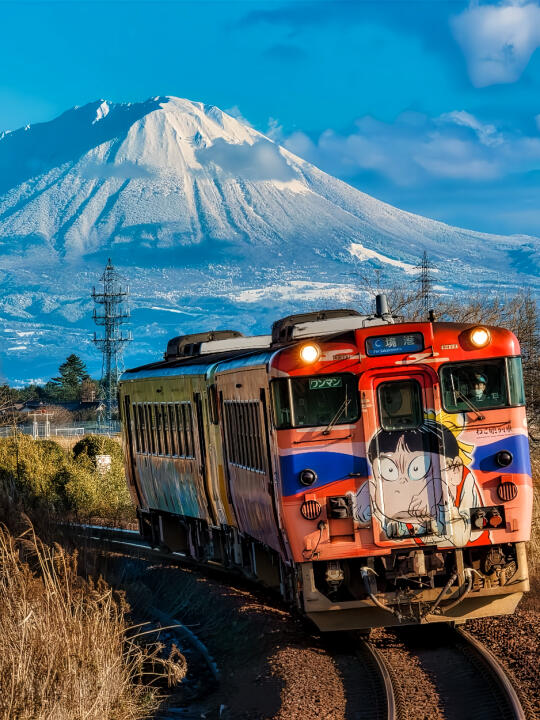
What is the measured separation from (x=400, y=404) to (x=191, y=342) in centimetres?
994

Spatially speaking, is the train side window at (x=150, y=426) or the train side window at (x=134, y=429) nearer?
the train side window at (x=150, y=426)

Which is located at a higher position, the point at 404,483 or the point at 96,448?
the point at 96,448

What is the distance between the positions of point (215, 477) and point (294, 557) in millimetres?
5177

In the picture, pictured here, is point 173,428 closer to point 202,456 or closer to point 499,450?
point 202,456

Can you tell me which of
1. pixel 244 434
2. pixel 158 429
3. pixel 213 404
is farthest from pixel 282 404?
pixel 158 429

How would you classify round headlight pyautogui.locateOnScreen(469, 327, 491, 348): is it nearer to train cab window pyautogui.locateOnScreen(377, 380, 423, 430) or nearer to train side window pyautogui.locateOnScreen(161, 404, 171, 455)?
train cab window pyautogui.locateOnScreen(377, 380, 423, 430)

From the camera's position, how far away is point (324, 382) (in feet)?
41.1

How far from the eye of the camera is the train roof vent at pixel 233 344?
20469 millimetres

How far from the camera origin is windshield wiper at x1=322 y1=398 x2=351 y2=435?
12.4 m

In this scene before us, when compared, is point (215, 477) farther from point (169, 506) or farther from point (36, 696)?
point (36, 696)

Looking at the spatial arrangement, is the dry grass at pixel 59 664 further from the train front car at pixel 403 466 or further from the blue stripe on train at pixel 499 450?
the blue stripe on train at pixel 499 450

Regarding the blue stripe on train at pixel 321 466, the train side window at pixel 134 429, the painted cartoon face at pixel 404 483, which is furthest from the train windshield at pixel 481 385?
the train side window at pixel 134 429

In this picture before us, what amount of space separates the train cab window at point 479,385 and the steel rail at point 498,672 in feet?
7.52

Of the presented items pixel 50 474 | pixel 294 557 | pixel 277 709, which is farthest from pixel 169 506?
pixel 50 474
